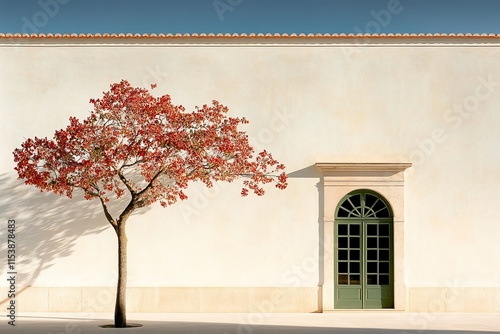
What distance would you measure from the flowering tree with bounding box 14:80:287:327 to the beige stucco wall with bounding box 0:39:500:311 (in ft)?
7.12

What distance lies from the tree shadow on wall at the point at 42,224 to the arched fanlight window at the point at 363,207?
181 inches

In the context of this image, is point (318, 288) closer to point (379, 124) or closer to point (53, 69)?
point (379, 124)

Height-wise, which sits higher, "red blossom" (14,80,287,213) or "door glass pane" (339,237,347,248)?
"red blossom" (14,80,287,213)

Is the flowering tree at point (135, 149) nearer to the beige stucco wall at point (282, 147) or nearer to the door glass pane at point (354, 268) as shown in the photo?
the beige stucco wall at point (282, 147)

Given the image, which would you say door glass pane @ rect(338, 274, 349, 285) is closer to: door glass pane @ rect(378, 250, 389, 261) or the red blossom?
door glass pane @ rect(378, 250, 389, 261)

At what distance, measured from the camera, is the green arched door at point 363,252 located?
2017 cm

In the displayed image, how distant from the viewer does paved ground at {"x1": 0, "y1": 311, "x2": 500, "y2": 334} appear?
16.6 metres

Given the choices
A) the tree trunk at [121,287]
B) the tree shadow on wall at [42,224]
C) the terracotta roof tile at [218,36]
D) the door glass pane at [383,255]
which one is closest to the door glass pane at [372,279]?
the door glass pane at [383,255]

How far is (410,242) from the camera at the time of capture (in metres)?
20.2

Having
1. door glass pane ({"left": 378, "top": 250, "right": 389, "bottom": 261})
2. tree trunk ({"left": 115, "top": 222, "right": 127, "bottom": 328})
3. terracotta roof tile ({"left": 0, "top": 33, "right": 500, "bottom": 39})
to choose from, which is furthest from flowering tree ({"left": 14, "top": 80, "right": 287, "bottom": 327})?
door glass pane ({"left": 378, "top": 250, "right": 389, "bottom": 261})

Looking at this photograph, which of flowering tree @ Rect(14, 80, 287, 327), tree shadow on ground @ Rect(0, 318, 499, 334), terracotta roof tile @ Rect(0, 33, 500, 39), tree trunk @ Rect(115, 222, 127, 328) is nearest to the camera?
tree shadow on ground @ Rect(0, 318, 499, 334)

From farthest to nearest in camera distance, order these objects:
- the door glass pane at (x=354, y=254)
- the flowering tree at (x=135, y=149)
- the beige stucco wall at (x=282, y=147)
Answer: the door glass pane at (x=354, y=254) → the beige stucco wall at (x=282, y=147) → the flowering tree at (x=135, y=149)

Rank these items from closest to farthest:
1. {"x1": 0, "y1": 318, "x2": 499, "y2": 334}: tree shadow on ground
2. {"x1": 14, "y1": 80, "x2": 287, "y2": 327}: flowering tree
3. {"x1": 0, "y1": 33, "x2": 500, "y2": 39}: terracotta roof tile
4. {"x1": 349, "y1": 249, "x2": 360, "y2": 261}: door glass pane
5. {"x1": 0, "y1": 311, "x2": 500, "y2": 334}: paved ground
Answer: {"x1": 0, "y1": 318, "x2": 499, "y2": 334}: tree shadow on ground, {"x1": 0, "y1": 311, "x2": 500, "y2": 334}: paved ground, {"x1": 14, "y1": 80, "x2": 287, "y2": 327}: flowering tree, {"x1": 349, "y1": 249, "x2": 360, "y2": 261}: door glass pane, {"x1": 0, "y1": 33, "x2": 500, "y2": 39}: terracotta roof tile

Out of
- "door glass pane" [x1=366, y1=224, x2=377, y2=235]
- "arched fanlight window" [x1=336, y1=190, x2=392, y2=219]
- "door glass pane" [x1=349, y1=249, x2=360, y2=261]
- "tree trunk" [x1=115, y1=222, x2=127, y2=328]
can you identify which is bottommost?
"tree trunk" [x1=115, y1=222, x2=127, y2=328]
